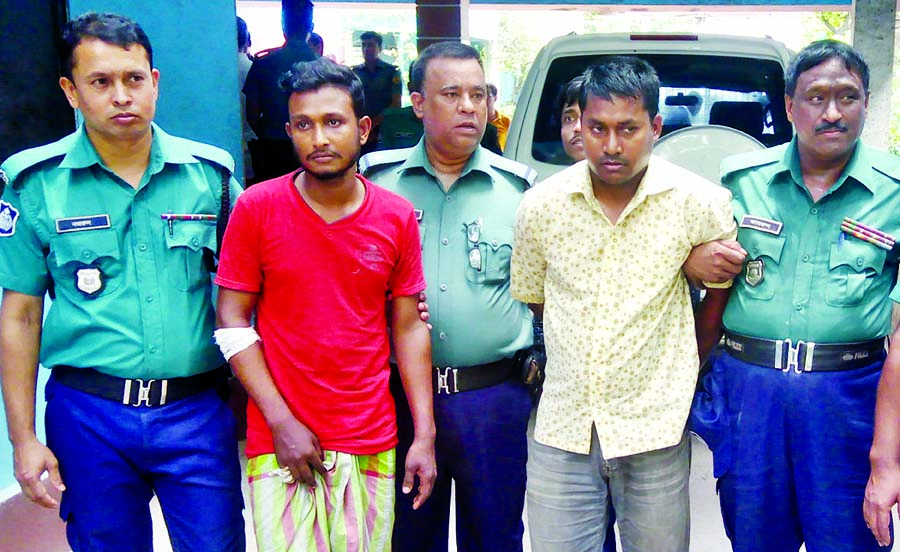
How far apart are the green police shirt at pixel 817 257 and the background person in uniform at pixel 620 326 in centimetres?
16

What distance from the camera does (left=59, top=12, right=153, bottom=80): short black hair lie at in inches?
84.2

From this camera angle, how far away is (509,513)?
8.27 feet

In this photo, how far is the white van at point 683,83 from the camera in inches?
157

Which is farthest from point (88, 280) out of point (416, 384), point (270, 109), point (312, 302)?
point (270, 109)

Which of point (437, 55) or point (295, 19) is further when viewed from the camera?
point (295, 19)

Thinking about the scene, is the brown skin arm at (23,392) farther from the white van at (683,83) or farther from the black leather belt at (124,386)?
the white van at (683,83)

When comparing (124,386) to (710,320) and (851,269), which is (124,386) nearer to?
(710,320)

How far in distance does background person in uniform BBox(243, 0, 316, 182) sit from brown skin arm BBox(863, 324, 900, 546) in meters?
3.13

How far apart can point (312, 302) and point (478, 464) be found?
0.74 metres

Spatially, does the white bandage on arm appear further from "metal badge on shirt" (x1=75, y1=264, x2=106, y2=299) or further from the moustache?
the moustache

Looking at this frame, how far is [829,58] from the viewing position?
84.4 inches

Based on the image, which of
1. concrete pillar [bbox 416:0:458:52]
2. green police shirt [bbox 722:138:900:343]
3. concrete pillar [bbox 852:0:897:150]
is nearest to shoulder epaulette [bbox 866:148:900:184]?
green police shirt [bbox 722:138:900:343]

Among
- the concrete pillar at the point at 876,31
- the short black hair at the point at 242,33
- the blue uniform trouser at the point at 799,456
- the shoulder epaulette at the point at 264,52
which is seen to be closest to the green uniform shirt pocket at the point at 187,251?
the blue uniform trouser at the point at 799,456

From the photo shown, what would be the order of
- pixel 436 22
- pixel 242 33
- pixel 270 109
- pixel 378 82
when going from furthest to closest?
pixel 378 82 < pixel 436 22 < pixel 242 33 < pixel 270 109
